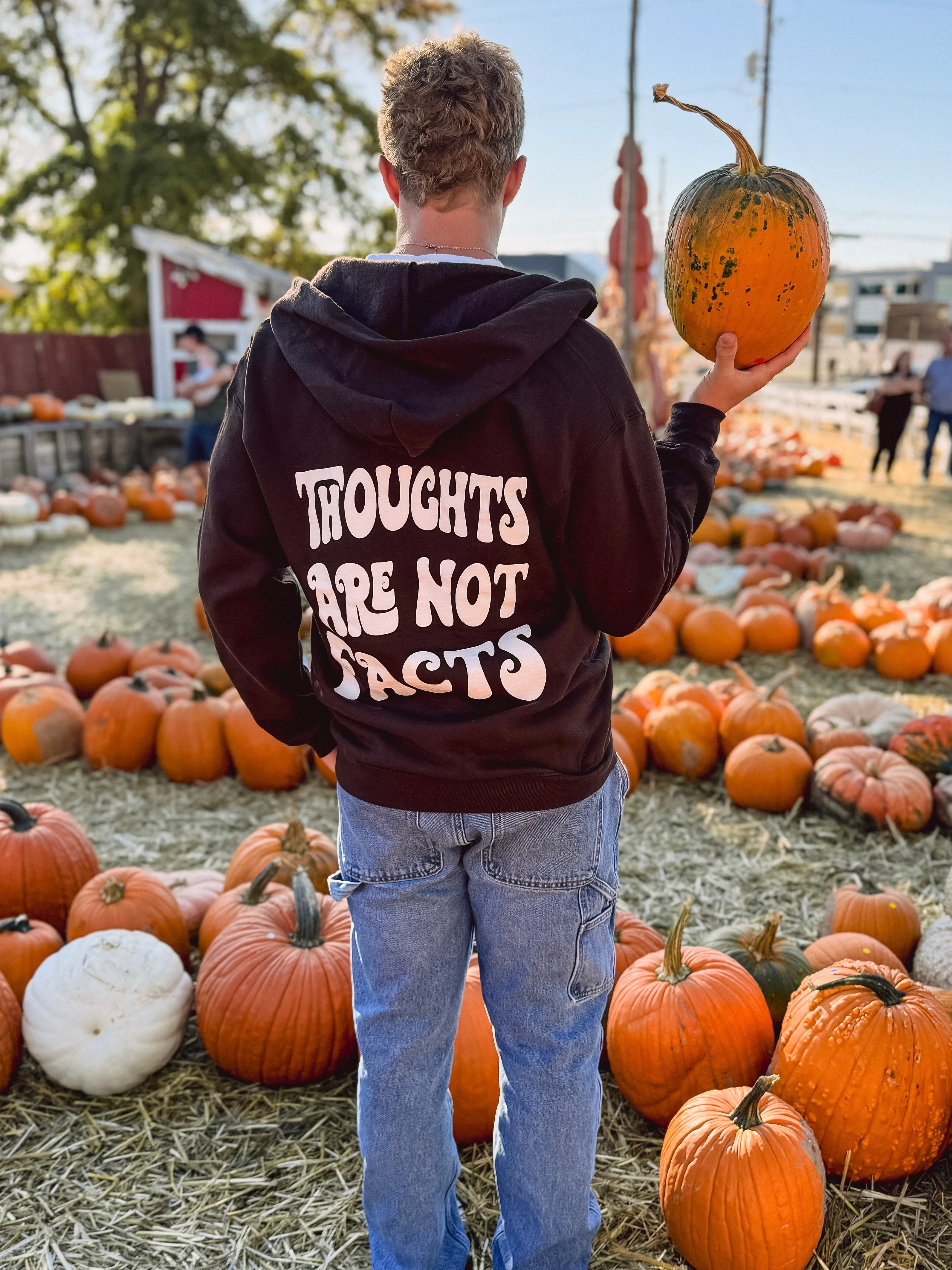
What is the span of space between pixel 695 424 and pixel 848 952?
66.1 inches

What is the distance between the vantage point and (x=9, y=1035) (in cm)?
248

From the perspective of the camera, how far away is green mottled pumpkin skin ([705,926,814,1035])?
8.32 ft

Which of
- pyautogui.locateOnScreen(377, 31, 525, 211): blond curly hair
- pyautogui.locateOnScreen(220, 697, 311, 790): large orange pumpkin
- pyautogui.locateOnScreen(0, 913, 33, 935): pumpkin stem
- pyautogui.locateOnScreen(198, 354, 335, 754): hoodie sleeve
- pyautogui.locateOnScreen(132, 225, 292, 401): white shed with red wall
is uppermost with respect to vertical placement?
pyautogui.locateOnScreen(132, 225, 292, 401): white shed with red wall

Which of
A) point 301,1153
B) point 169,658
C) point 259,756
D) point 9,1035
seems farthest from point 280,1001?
point 169,658

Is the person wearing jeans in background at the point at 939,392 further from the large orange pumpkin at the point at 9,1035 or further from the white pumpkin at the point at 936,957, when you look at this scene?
the large orange pumpkin at the point at 9,1035

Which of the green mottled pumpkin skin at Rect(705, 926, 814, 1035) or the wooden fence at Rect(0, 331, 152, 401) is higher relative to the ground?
the wooden fence at Rect(0, 331, 152, 401)

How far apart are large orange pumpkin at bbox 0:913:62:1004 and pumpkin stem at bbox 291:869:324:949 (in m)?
0.72

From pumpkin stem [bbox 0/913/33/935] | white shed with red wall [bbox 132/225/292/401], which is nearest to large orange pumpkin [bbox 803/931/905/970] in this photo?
pumpkin stem [bbox 0/913/33/935]

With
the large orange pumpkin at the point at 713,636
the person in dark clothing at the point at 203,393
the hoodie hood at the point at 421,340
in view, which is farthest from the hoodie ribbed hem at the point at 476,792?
the person in dark clothing at the point at 203,393

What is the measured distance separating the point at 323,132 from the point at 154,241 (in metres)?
12.2

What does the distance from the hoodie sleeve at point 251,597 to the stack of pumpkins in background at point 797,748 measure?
2219 millimetres

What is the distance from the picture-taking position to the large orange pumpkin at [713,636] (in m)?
6.00

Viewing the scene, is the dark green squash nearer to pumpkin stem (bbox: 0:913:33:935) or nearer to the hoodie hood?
the hoodie hood

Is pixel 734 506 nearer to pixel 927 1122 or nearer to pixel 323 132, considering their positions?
pixel 927 1122
